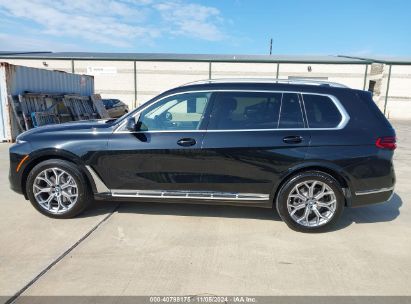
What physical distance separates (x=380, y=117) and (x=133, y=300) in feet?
11.4

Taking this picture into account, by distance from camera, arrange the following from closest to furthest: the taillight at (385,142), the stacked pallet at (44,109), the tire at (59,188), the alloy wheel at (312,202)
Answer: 1. the taillight at (385,142)
2. the alloy wheel at (312,202)
3. the tire at (59,188)
4. the stacked pallet at (44,109)

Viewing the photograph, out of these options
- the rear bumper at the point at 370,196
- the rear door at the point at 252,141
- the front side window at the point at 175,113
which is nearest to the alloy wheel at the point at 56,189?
the front side window at the point at 175,113

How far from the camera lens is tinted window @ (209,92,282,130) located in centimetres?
407

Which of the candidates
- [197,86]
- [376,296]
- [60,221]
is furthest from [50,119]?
[376,296]

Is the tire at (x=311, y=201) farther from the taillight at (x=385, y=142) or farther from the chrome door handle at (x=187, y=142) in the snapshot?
the chrome door handle at (x=187, y=142)

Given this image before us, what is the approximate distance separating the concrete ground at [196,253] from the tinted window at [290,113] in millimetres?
1332

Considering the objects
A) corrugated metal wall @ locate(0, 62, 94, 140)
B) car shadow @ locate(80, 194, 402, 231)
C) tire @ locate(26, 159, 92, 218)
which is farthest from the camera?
corrugated metal wall @ locate(0, 62, 94, 140)

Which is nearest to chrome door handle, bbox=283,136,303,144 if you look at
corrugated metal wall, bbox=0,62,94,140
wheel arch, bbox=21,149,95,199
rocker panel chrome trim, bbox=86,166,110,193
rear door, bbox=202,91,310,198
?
rear door, bbox=202,91,310,198

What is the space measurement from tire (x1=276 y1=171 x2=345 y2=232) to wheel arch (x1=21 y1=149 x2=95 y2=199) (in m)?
2.48

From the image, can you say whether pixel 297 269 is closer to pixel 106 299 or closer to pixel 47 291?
pixel 106 299

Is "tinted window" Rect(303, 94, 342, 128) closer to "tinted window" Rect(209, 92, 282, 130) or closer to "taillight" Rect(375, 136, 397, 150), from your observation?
"tinted window" Rect(209, 92, 282, 130)

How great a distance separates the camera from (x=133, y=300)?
8.88 feet

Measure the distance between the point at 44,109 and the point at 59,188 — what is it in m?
7.92

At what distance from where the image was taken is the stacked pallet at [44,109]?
10125mm
